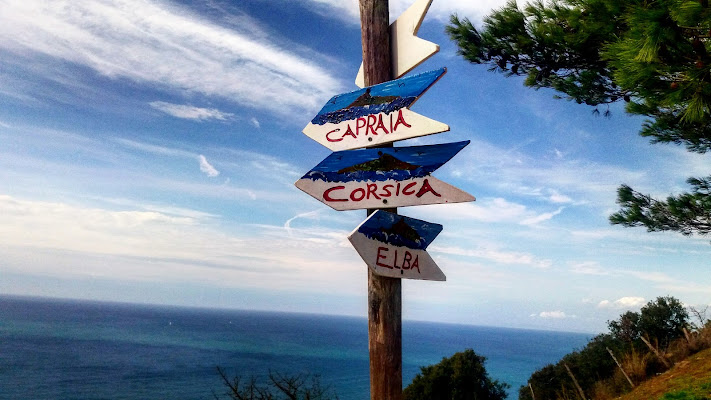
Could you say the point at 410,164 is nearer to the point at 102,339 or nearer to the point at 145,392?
the point at 145,392

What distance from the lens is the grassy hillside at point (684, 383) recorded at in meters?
6.15

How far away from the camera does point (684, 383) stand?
7160 millimetres

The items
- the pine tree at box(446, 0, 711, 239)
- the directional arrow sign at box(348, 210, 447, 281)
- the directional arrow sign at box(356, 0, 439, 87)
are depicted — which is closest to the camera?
the directional arrow sign at box(348, 210, 447, 281)

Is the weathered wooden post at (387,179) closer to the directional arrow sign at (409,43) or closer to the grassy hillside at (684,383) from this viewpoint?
the directional arrow sign at (409,43)

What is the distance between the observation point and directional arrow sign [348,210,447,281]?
2713 mm

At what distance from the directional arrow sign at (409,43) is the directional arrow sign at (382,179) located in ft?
2.02

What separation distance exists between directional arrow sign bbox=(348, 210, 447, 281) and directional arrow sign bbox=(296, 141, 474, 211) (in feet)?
0.44

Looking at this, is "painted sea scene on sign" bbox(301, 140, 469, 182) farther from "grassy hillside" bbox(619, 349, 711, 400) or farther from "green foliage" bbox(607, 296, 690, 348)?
"green foliage" bbox(607, 296, 690, 348)

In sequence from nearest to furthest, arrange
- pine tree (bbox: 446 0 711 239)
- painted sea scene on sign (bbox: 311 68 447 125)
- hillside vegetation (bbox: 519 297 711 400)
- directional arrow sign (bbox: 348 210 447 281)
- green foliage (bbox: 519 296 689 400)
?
directional arrow sign (bbox: 348 210 447 281) → painted sea scene on sign (bbox: 311 68 447 125) → pine tree (bbox: 446 0 711 239) → hillside vegetation (bbox: 519 297 711 400) → green foliage (bbox: 519 296 689 400)

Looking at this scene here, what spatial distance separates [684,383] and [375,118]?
7345mm

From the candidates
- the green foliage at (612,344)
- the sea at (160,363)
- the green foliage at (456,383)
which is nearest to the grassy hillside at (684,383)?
the green foliage at (612,344)

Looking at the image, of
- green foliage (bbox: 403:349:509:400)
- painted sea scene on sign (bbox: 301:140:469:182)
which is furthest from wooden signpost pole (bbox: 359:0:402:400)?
green foliage (bbox: 403:349:509:400)

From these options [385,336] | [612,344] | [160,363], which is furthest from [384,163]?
[160,363]

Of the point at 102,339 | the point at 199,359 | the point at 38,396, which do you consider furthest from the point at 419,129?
the point at 102,339
